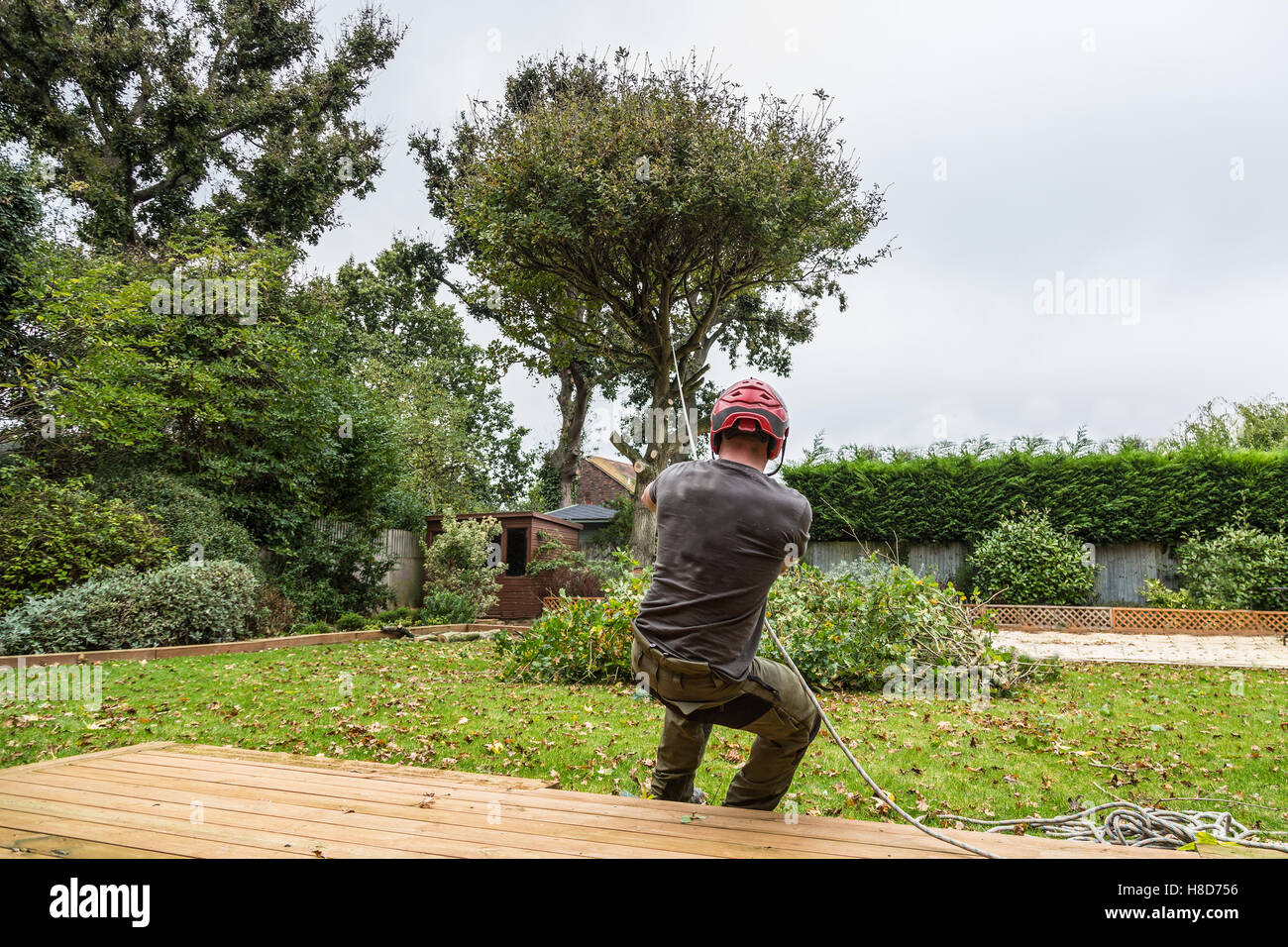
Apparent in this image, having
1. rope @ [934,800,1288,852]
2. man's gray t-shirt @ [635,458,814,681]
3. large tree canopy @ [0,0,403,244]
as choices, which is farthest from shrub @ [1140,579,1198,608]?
large tree canopy @ [0,0,403,244]

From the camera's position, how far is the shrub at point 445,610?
611 inches

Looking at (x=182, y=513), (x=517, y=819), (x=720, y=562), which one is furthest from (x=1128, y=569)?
(x=182, y=513)

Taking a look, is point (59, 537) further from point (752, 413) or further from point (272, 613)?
point (752, 413)

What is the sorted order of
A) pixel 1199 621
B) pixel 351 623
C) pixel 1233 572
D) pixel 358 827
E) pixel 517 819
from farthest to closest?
pixel 1233 572, pixel 351 623, pixel 1199 621, pixel 517 819, pixel 358 827

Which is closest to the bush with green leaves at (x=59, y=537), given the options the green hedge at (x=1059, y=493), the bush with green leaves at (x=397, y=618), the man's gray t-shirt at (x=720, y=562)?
the bush with green leaves at (x=397, y=618)

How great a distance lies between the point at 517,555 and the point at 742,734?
15972mm

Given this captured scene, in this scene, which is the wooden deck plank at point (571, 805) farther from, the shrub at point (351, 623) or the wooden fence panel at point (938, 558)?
the wooden fence panel at point (938, 558)

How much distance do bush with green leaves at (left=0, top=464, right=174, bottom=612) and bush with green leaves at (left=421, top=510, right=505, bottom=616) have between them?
637 cm

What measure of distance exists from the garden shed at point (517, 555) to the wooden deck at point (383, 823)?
1780 cm

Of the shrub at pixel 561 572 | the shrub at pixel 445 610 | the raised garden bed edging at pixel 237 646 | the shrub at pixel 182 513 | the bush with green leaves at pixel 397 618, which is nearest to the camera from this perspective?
the raised garden bed edging at pixel 237 646

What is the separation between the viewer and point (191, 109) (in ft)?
64.2

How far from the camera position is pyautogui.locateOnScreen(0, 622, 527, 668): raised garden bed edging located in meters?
8.69
